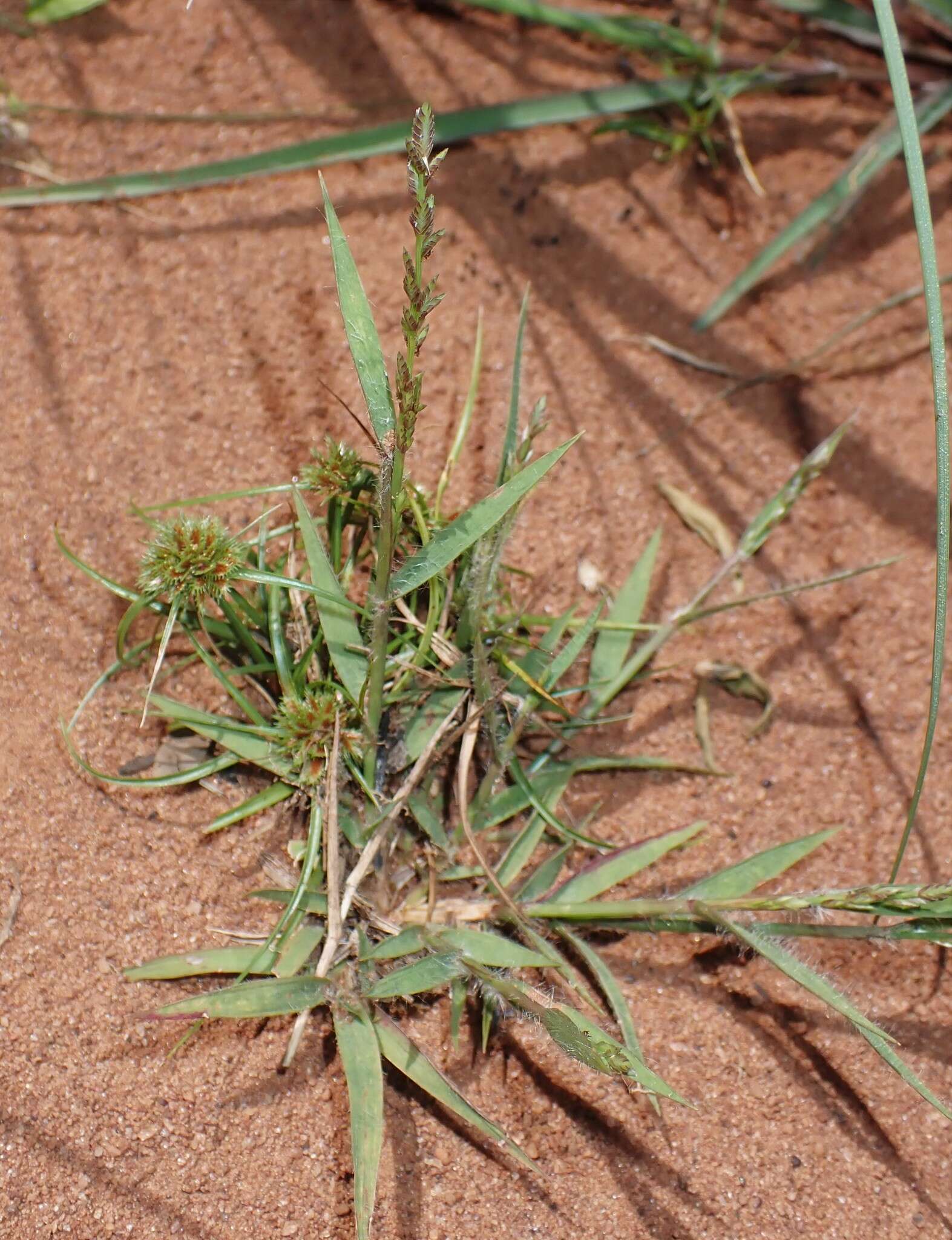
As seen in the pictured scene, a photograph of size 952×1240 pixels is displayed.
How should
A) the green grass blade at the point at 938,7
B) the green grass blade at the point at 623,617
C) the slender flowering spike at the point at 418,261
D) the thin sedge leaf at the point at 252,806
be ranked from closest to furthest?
the slender flowering spike at the point at 418,261, the thin sedge leaf at the point at 252,806, the green grass blade at the point at 623,617, the green grass blade at the point at 938,7

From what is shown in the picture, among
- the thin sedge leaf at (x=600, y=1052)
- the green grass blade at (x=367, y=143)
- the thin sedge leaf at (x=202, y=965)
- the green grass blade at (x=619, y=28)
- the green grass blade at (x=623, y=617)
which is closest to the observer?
the thin sedge leaf at (x=600, y=1052)

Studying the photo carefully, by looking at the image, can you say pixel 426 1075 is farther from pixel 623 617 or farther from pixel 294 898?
pixel 623 617

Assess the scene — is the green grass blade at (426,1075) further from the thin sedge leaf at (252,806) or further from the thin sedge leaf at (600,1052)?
the thin sedge leaf at (252,806)

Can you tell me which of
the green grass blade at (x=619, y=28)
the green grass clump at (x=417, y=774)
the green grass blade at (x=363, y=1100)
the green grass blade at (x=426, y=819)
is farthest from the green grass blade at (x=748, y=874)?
the green grass blade at (x=619, y=28)

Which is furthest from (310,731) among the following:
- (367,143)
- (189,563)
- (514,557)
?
(367,143)

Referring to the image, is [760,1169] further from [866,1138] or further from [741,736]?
[741,736]

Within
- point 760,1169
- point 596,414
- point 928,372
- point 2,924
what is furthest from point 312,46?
point 760,1169

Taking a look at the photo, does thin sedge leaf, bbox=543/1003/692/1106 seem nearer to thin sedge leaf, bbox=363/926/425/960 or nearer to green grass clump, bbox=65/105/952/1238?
green grass clump, bbox=65/105/952/1238
